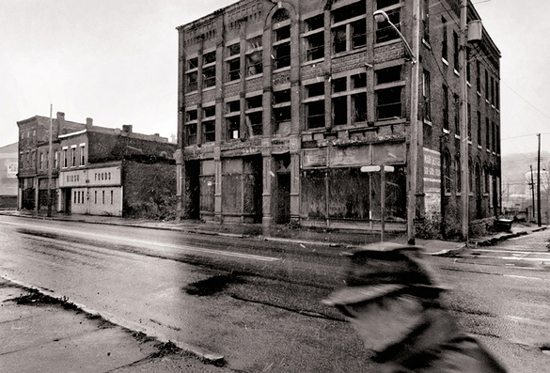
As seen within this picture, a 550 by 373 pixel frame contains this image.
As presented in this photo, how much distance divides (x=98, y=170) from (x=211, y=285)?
109 feet

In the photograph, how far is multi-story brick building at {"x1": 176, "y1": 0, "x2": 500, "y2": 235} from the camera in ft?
56.9

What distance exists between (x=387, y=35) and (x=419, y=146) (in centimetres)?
576

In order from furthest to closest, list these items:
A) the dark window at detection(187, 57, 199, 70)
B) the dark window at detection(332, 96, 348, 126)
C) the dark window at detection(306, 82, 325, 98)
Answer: the dark window at detection(187, 57, 199, 70), the dark window at detection(306, 82, 325, 98), the dark window at detection(332, 96, 348, 126)

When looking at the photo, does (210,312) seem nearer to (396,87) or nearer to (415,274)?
(415,274)

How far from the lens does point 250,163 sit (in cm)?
2316

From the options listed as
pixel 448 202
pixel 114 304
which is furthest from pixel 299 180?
pixel 114 304

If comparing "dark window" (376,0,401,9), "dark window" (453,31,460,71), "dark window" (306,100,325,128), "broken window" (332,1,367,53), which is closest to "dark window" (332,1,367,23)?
"broken window" (332,1,367,53)

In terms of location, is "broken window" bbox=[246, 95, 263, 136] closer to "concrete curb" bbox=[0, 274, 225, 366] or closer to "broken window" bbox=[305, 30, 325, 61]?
"broken window" bbox=[305, 30, 325, 61]

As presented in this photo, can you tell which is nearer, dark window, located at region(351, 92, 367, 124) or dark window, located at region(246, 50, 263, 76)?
dark window, located at region(351, 92, 367, 124)

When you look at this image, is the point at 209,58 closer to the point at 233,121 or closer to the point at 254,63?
the point at 254,63

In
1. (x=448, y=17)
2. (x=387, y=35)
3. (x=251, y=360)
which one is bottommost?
(x=251, y=360)

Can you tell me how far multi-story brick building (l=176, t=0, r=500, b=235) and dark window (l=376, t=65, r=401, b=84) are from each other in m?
0.07

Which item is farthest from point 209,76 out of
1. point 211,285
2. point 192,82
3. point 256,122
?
point 211,285

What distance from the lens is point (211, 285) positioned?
7344 mm
